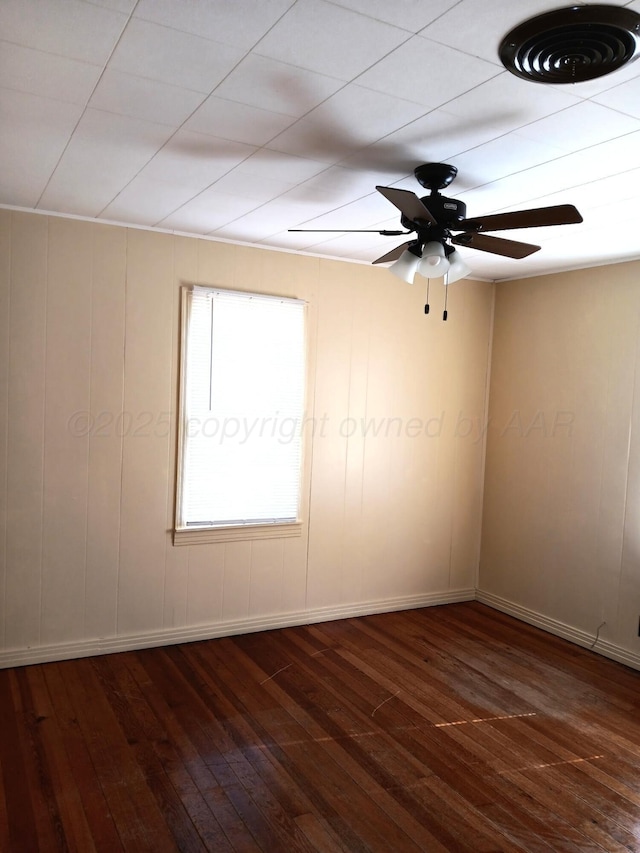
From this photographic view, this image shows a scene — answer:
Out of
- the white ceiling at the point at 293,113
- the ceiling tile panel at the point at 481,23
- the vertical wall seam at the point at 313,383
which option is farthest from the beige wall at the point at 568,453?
the ceiling tile panel at the point at 481,23

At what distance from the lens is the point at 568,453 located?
15.9 ft

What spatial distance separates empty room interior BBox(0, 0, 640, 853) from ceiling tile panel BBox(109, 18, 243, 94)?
0.04ft

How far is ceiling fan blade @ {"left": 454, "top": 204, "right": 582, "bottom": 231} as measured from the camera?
2.45 meters

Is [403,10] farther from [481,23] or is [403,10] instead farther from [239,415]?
[239,415]

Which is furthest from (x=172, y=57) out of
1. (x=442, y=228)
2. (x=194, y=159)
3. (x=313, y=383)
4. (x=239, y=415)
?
(x=313, y=383)

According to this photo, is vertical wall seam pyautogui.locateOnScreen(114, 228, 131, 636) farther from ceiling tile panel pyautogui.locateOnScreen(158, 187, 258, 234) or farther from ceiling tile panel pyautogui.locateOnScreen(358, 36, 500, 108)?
ceiling tile panel pyautogui.locateOnScreen(358, 36, 500, 108)

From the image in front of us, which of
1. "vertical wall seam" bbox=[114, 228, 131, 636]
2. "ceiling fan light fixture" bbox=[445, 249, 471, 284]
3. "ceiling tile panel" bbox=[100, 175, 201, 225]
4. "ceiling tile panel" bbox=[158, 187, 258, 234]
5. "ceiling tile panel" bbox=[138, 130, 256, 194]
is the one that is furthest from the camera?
"vertical wall seam" bbox=[114, 228, 131, 636]

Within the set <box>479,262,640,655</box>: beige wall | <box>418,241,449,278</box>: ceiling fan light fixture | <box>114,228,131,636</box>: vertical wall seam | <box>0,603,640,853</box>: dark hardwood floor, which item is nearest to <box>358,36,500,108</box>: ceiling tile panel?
<box>418,241,449,278</box>: ceiling fan light fixture

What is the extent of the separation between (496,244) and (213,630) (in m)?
3.10

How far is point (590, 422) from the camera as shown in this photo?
4699 millimetres

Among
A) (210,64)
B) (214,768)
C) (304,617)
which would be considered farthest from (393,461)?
(210,64)

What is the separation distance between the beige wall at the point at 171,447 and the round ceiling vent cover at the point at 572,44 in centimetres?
279

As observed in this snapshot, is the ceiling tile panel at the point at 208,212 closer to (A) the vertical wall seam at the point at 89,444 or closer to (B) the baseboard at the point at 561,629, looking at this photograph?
(A) the vertical wall seam at the point at 89,444

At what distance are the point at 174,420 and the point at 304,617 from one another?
1.74 metres
